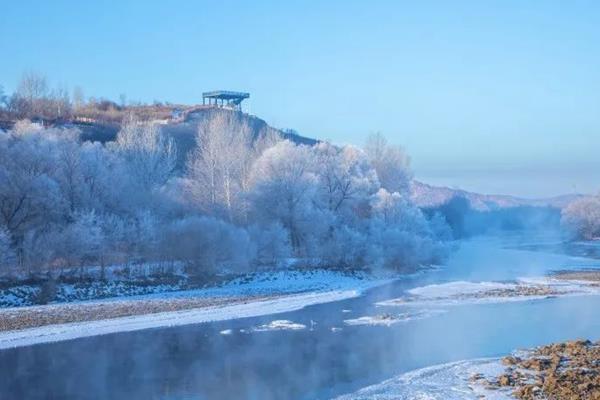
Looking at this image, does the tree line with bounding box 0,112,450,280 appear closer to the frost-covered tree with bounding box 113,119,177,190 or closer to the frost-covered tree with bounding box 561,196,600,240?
the frost-covered tree with bounding box 113,119,177,190

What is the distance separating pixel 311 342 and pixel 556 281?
27773mm

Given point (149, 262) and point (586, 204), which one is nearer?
point (149, 262)

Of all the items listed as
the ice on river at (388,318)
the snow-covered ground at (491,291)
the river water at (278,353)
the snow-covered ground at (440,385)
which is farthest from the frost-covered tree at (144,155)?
the snow-covered ground at (440,385)

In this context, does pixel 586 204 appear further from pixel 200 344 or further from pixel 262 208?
pixel 200 344

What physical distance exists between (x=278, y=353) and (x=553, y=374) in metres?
8.76

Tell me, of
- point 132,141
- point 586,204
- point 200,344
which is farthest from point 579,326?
point 586,204

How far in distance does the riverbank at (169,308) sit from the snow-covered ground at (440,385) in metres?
13.2

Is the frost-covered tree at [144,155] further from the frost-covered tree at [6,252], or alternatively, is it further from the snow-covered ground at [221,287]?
the frost-covered tree at [6,252]

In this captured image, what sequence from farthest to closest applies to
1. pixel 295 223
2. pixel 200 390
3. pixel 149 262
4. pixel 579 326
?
pixel 295 223 < pixel 149 262 < pixel 579 326 < pixel 200 390

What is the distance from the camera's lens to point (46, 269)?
38125 millimetres

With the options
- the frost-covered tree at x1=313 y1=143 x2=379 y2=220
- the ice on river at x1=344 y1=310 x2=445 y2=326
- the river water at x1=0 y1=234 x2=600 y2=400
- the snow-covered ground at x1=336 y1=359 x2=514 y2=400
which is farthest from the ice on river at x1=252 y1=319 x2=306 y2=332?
the frost-covered tree at x1=313 y1=143 x2=379 y2=220

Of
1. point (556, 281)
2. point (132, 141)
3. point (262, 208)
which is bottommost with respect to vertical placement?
point (556, 281)

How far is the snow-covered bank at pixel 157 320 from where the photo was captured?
2608cm

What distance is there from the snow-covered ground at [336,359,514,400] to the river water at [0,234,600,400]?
2.31 feet
